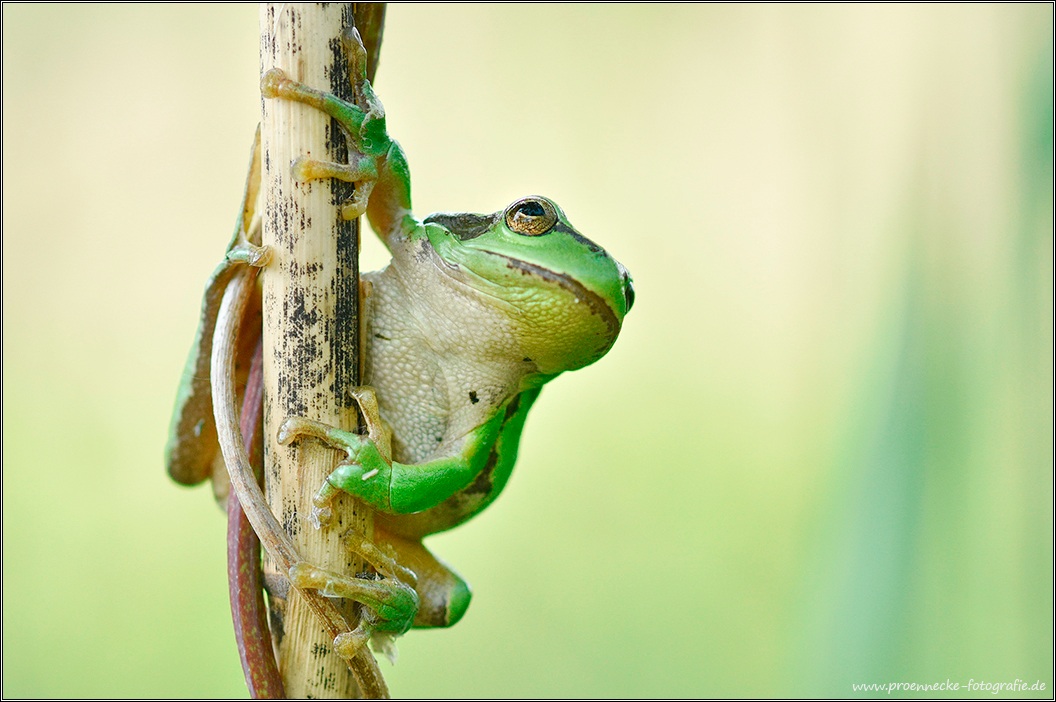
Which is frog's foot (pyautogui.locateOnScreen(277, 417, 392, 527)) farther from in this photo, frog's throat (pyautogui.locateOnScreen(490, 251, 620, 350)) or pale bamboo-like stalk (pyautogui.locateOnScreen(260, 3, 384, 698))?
frog's throat (pyautogui.locateOnScreen(490, 251, 620, 350))

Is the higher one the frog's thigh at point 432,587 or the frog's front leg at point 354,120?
the frog's front leg at point 354,120

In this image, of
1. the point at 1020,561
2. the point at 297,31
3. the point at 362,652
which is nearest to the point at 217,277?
the point at 297,31

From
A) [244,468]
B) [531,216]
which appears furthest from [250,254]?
[531,216]

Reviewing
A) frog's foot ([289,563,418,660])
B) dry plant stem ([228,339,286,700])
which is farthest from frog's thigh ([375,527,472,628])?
dry plant stem ([228,339,286,700])

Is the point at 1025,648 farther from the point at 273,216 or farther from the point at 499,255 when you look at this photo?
the point at 273,216

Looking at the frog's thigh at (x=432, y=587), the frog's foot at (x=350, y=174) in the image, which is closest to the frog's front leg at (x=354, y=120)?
the frog's foot at (x=350, y=174)

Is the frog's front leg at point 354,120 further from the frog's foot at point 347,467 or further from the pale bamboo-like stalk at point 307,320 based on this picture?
the frog's foot at point 347,467
